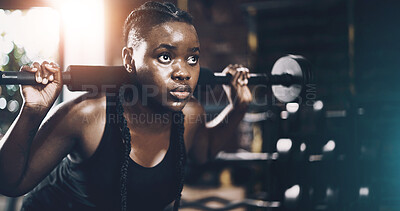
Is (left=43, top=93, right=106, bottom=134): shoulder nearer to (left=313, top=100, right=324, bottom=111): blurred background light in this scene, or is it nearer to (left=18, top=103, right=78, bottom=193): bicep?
(left=18, top=103, right=78, bottom=193): bicep

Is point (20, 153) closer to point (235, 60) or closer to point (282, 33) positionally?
point (282, 33)

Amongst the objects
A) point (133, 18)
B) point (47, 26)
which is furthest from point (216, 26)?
point (133, 18)

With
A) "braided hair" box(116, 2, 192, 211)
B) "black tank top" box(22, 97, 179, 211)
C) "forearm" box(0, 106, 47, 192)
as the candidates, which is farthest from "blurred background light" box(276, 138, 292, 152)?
"forearm" box(0, 106, 47, 192)

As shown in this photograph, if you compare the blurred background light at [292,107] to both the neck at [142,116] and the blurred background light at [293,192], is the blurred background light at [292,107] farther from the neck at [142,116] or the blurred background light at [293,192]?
the neck at [142,116]

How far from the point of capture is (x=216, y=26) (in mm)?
2498

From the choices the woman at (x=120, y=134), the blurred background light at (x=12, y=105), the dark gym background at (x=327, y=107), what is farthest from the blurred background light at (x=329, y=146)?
the blurred background light at (x=12, y=105)

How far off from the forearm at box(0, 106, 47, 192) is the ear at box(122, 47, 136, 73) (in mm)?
133

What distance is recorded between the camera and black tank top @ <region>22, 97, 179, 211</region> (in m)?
0.59

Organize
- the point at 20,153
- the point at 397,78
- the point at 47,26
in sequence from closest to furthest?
the point at 20,153 → the point at 47,26 → the point at 397,78

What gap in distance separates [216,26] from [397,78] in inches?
58.7

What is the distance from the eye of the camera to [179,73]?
0.54 m

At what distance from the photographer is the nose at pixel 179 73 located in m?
0.54

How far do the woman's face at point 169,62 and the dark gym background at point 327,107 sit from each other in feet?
0.29

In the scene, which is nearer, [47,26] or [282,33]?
[47,26]
